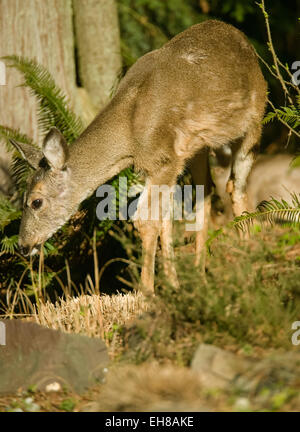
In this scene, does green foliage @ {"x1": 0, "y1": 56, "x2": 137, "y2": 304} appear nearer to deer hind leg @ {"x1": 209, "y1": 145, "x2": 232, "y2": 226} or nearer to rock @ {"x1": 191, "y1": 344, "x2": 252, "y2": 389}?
deer hind leg @ {"x1": 209, "y1": 145, "x2": 232, "y2": 226}

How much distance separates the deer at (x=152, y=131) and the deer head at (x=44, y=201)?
0.4 inches

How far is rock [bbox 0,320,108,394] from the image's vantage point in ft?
15.0

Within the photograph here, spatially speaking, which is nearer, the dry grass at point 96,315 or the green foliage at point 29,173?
the dry grass at point 96,315

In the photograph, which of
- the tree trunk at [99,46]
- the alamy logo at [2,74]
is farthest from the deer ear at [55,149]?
the tree trunk at [99,46]

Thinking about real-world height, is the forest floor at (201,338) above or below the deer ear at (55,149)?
below

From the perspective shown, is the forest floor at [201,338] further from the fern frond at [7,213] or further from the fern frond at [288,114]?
the fern frond at [7,213]

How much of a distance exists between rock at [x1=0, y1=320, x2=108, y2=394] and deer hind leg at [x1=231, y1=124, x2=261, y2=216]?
3.42m

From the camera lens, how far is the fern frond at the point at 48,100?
317 inches

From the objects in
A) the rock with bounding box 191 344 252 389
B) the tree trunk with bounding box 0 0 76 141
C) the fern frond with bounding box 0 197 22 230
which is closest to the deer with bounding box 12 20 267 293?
the fern frond with bounding box 0 197 22 230

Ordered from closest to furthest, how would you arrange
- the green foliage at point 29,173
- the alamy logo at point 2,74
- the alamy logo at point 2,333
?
1. the alamy logo at point 2,333
2. the green foliage at point 29,173
3. the alamy logo at point 2,74

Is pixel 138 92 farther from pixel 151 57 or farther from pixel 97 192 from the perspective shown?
pixel 97 192

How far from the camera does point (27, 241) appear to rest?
669 centimetres

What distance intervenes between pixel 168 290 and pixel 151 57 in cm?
313
